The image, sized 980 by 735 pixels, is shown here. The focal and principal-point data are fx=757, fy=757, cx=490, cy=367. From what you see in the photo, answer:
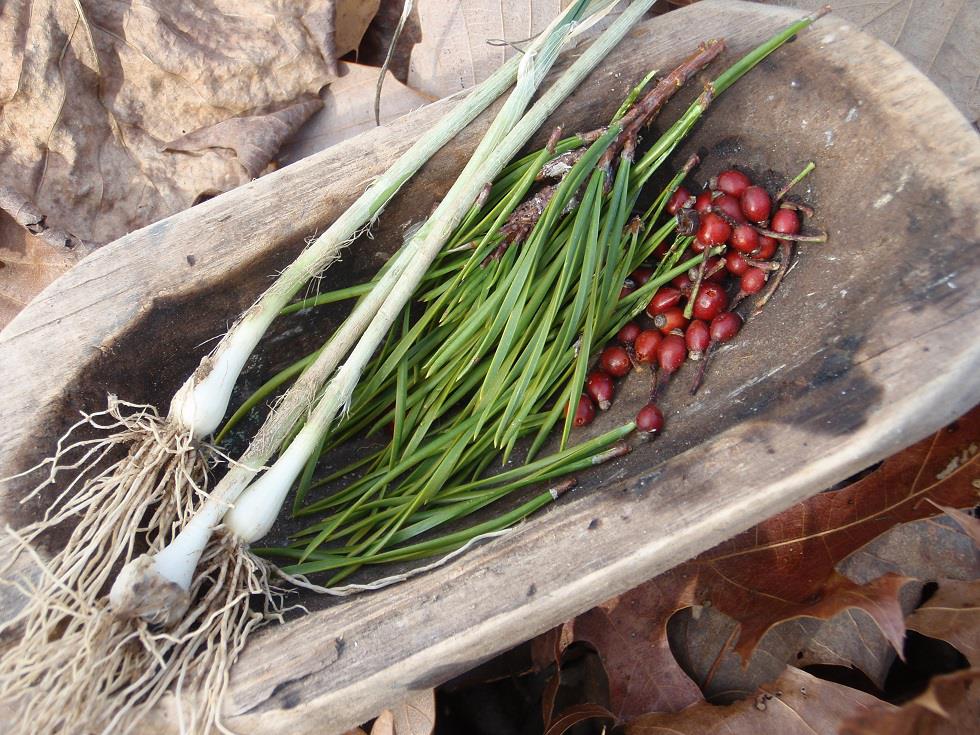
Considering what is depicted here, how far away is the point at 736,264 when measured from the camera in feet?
4.32

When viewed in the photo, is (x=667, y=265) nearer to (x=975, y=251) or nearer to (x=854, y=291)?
(x=854, y=291)

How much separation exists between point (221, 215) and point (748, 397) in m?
0.88

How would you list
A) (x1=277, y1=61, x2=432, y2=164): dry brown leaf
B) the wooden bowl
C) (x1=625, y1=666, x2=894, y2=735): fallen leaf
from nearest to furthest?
the wooden bowl, (x1=625, y1=666, x2=894, y2=735): fallen leaf, (x1=277, y1=61, x2=432, y2=164): dry brown leaf

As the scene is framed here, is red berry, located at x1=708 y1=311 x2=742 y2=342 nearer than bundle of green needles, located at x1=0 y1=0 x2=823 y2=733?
No

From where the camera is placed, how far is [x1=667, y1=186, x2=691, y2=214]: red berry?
1.35 meters

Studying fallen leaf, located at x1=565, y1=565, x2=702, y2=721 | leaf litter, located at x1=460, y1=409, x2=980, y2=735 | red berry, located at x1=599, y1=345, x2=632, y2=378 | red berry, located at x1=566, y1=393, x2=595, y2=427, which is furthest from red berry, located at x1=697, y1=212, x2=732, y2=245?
fallen leaf, located at x1=565, y1=565, x2=702, y2=721

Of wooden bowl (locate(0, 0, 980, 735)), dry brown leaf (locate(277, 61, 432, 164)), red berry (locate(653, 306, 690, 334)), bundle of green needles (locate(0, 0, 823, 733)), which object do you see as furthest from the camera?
dry brown leaf (locate(277, 61, 432, 164))

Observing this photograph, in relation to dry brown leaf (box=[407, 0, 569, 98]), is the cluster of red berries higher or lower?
lower

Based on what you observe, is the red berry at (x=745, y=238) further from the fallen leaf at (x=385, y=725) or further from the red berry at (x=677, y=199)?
the fallen leaf at (x=385, y=725)

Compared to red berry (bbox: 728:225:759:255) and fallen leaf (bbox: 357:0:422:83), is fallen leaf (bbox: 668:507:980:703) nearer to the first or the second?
red berry (bbox: 728:225:759:255)

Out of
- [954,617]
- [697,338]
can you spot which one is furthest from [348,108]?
[954,617]

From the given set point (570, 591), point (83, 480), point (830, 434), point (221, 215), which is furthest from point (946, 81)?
point (83, 480)

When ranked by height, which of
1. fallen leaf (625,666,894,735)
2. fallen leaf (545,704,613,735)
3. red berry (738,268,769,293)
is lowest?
fallen leaf (545,704,613,735)

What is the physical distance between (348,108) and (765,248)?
104 cm
